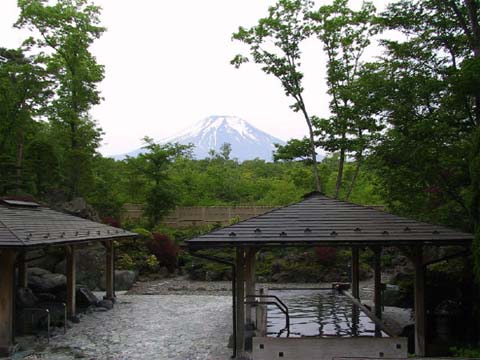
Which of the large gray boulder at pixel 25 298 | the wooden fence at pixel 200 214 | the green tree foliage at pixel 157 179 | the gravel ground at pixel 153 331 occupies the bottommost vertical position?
the gravel ground at pixel 153 331

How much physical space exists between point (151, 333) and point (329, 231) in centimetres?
532

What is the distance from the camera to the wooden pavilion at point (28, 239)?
9133 millimetres

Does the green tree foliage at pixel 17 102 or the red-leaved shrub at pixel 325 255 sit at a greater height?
the green tree foliage at pixel 17 102

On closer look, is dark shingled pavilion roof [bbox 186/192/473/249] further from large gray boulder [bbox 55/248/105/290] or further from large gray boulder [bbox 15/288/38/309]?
large gray boulder [bbox 55/248/105/290]

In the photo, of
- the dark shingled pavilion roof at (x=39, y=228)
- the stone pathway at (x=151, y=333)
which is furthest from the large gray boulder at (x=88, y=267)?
the dark shingled pavilion roof at (x=39, y=228)

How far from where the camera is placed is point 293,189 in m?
32.8

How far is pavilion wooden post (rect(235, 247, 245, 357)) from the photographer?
862 centimetres

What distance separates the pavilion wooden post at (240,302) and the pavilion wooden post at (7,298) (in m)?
4.39

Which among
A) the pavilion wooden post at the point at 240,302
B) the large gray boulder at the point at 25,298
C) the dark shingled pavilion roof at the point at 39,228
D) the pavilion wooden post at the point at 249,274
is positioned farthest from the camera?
the large gray boulder at the point at 25,298

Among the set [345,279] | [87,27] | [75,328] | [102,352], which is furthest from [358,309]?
[87,27]

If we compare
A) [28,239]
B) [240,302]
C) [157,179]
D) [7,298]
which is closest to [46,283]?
[7,298]

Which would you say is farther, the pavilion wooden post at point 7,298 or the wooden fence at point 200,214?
the wooden fence at point 200,214

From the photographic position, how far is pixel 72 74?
87.6 feet

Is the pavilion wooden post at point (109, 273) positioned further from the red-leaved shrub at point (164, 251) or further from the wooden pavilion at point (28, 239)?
the red-leaved shrub at point (164, 251)
